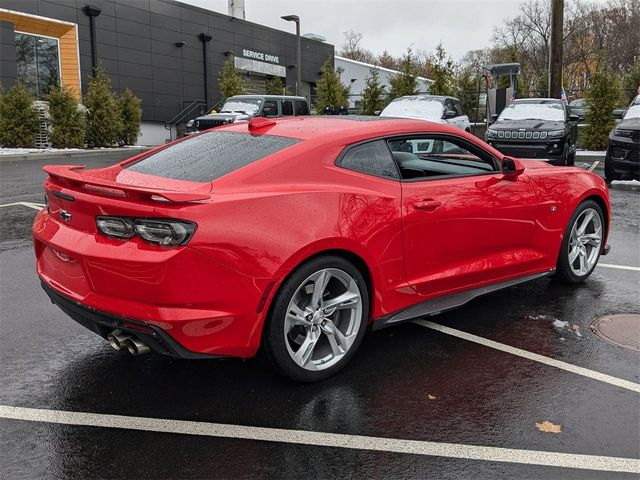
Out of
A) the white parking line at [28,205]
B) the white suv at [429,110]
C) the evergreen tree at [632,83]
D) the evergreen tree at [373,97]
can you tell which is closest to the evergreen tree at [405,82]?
the evergreen tree at [373,97]

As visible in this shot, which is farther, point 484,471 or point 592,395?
point 592,395

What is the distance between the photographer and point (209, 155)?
159 inches

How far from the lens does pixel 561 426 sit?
3.24 meters

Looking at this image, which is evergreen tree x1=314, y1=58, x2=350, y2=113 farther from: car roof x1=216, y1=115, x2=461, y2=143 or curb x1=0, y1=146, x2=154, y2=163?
car roof x1=216, y1=115, x2=461, y2=143

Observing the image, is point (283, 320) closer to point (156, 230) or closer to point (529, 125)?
point (156, 230)

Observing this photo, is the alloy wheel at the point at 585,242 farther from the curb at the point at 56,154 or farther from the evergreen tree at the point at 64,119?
the evergreen tree at the point at 64,119

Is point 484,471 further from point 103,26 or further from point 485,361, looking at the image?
point 103,26

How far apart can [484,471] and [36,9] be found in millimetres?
29387

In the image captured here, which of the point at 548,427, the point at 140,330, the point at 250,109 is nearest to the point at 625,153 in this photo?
the point at 548,427

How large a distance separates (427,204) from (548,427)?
1573mm

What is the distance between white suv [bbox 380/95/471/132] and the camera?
1670cm

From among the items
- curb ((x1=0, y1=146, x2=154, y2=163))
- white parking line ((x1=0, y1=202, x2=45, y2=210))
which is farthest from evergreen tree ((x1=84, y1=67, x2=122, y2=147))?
white parking line ((x1=0, y1=202, x2=45, y2=210))

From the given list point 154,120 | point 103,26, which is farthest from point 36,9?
point 154,120

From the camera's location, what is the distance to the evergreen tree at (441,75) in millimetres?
26641
